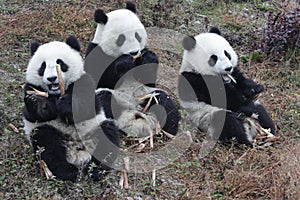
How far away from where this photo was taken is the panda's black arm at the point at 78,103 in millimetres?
4629

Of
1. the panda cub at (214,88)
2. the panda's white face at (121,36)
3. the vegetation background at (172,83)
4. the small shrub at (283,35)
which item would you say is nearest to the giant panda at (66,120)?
the vegetation background at (172,83)

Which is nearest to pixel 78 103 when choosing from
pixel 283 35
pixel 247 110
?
pixel 247 110

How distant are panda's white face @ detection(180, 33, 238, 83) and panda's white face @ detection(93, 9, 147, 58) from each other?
625 mm

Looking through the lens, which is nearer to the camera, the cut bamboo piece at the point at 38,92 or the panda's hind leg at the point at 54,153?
the panda's hind leg at the point at 54,153

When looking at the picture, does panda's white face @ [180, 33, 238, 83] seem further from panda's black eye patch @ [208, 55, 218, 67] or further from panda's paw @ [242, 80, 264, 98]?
panda's paw @ [242, 80, 264, 98]

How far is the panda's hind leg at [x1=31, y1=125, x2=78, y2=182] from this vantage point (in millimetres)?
4477

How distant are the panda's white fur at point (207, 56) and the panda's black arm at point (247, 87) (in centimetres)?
18

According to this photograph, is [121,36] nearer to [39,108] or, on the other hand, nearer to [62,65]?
[62,65]

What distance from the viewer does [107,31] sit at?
18.7 feet

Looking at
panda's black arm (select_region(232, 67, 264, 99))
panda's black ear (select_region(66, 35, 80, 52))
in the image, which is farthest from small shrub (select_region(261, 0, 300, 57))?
panda's black ear (select_region(66, 35, 80, 52))

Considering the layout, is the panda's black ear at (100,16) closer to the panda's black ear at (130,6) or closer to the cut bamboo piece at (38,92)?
the panda's black ear at (130,6)

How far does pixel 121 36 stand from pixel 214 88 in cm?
124

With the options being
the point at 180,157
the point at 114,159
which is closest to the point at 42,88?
the point at 114,159

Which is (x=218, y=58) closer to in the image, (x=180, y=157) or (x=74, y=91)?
(x=180, y=157)
